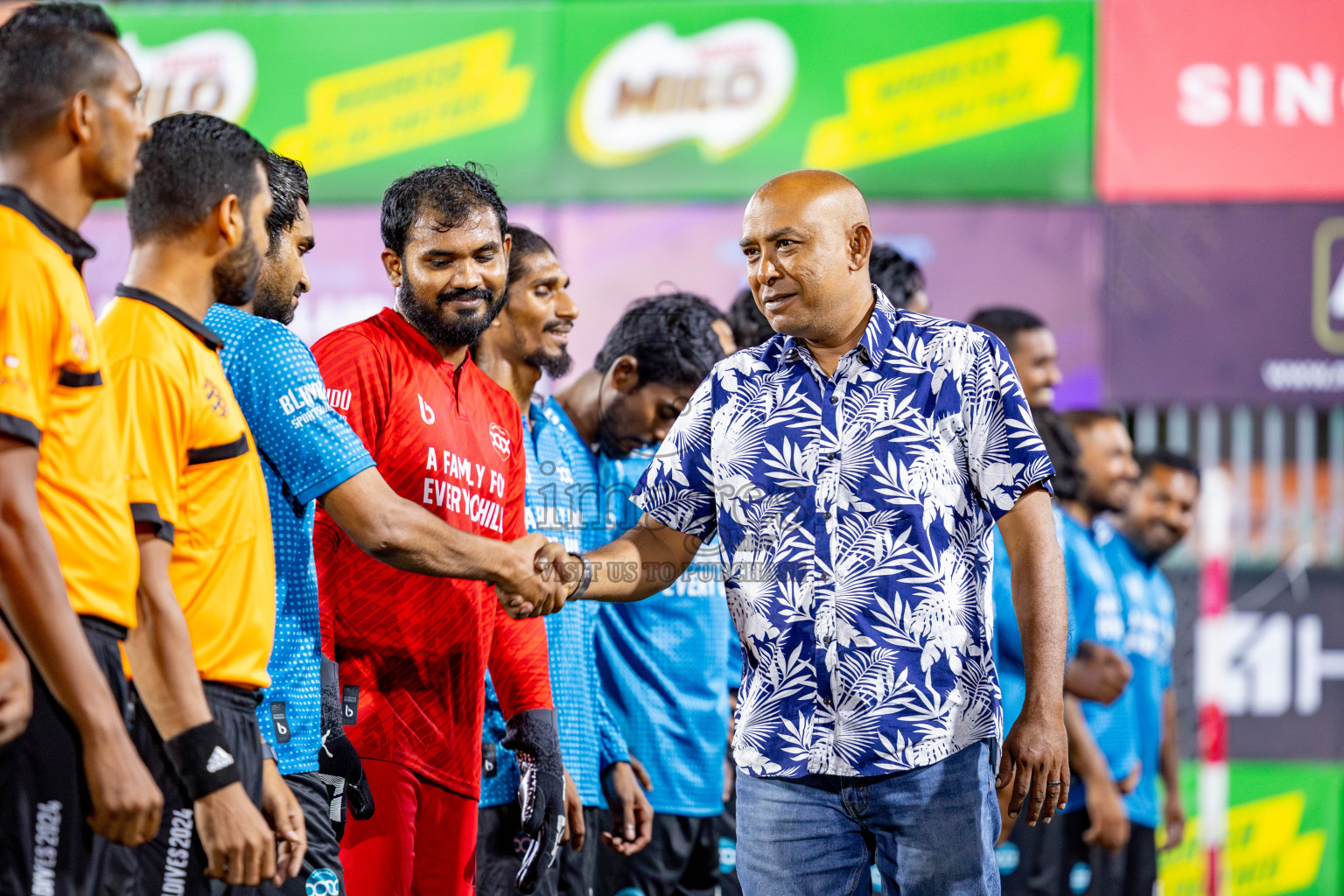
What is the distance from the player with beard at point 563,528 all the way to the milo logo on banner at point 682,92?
142 inches

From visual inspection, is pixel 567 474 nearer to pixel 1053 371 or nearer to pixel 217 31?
pixel 1053 371

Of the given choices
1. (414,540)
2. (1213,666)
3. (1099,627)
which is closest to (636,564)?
(414,540)

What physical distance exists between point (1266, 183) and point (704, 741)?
5232 millimetres

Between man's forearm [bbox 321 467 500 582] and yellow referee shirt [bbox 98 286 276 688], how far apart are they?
0.34 metres

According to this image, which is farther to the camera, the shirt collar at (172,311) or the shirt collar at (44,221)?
the shirt collar at (172,311)

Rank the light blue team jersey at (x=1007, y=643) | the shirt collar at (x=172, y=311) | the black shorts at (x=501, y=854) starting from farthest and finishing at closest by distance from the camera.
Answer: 1. the light blue team jersey at (x=1007, y=643)
2. the black shorts at (x=501, y=854)
3. the shirt collar at (x=172, y=311)

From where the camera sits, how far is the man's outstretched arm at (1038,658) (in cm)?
261

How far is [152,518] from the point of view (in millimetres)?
2160

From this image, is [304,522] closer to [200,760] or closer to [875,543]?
[200,760]

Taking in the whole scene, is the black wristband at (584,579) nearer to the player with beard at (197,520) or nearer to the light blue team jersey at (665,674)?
the player with beard at (197,520)

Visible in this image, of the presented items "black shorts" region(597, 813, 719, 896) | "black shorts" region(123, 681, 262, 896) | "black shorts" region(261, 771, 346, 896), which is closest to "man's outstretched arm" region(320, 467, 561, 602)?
"black shorts" region(261, 771, 346, 896)

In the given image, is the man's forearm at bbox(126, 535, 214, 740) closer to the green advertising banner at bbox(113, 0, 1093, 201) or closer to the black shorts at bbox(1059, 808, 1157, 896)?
the black shorts at bbox(1059, 808, 1157, 896)

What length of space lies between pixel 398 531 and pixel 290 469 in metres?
0.27

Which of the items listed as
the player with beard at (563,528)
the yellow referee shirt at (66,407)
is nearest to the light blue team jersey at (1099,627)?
the player with beard at (563,528)
